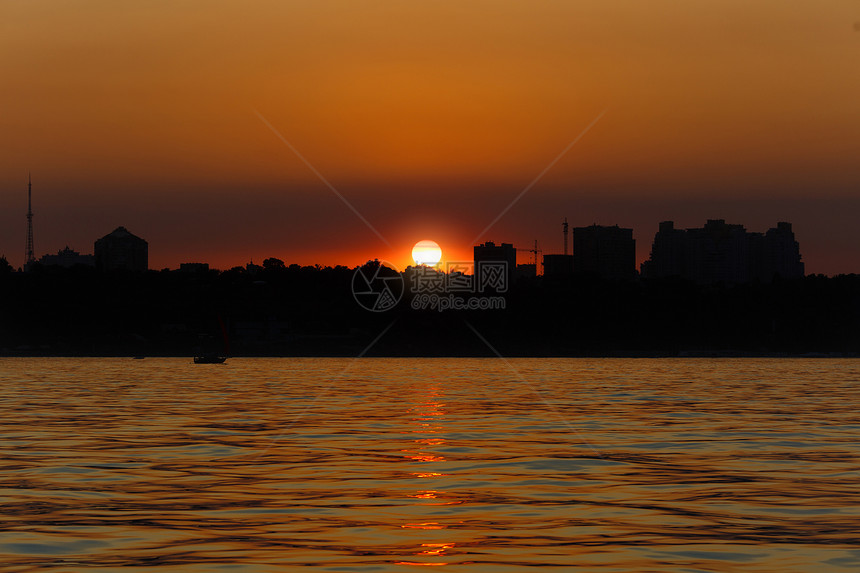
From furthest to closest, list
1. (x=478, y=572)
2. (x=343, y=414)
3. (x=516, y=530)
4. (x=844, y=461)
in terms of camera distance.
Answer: (x=343, y=414) → (x=844, y=461) → (x=516, y=530) → (x=478, y=572)

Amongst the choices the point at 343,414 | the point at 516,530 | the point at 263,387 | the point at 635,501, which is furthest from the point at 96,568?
the point at 263,387

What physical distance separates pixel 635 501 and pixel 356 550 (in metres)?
8.94

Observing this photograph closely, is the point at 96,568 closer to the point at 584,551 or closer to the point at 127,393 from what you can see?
the point at 584,551

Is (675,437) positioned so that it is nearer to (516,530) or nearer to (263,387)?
(516,530)

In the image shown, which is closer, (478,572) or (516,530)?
(478,572)

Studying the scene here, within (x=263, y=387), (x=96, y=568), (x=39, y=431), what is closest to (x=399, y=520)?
(x=96, y=568)

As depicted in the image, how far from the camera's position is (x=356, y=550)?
2202 centimetres

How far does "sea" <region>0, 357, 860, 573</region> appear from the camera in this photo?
21531 mm

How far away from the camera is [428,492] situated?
98.7 ft

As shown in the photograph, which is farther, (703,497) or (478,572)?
(703,497)

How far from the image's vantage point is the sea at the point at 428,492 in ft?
70.6

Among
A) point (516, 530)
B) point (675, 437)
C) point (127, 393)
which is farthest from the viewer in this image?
point (127, 393)

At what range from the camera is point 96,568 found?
20344 millimetres

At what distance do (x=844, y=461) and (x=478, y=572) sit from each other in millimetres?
21636
